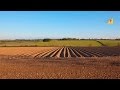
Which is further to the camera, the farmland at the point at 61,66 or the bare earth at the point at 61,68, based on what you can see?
the farmland at the point at 61,66

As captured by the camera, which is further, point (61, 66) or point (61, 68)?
point (61, 66)

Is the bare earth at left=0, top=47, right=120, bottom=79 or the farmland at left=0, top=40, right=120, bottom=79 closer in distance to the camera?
the bare earth at left=0, top=47, right=120, bottom=79
